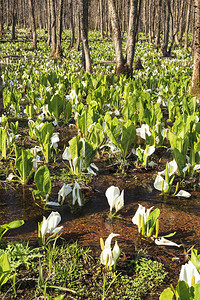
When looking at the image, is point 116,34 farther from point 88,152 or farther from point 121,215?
point 121,215

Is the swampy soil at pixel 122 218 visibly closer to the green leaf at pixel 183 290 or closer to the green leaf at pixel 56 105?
the green leaf at pixel 183 290

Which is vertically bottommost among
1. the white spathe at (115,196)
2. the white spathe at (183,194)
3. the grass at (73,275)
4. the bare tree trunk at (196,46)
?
the grass at (73,275)

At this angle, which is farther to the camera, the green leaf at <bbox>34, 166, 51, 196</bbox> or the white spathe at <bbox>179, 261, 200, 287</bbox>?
the green leaf at <bbox>34, 166, 51, 196</bbox>

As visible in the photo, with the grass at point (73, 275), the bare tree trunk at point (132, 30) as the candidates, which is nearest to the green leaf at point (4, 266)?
the grass at point (73, 275)

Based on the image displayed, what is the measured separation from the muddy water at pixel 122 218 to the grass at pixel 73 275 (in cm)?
10

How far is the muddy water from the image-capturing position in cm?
201

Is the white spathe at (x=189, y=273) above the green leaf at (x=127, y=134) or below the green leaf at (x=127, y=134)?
below

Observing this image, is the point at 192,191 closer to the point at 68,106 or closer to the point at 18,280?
the point at 18,280

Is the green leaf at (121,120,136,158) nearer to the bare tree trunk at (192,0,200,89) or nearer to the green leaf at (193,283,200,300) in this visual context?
the green leaf at (193,283,200,300)

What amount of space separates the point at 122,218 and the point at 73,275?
70 centimetres

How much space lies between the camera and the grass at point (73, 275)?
5.31 ft

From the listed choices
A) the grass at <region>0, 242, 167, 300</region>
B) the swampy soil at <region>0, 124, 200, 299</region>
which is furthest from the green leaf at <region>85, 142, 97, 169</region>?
the grass at <region>0, 242, 167, 300</region>

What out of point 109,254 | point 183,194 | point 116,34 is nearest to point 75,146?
point 183,194

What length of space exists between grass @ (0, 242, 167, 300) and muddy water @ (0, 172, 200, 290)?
10cm
